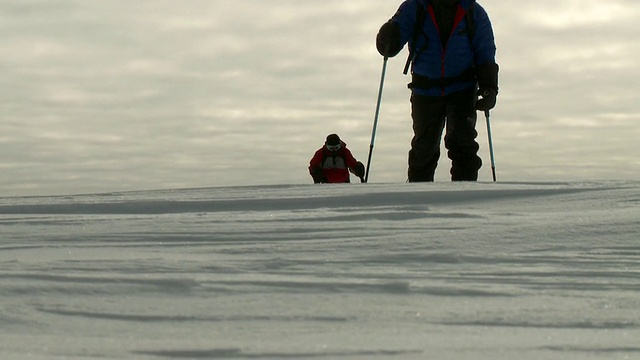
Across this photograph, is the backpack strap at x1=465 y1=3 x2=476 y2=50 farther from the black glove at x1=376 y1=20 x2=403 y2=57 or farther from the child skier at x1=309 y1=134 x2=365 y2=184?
the child skier at x1=309 y1=134 x2=365 y2=184

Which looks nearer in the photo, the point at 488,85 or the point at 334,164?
the point at 488,85

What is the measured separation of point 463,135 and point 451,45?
2.14 ft

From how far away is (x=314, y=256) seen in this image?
2.58 m

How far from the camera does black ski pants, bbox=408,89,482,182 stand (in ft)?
22.7

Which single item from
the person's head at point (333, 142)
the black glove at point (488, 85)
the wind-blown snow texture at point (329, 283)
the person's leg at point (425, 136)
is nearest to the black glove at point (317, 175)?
the person's head at point (333, 142)

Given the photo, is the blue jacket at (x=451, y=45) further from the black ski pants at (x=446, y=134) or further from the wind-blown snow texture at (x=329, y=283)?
the wind-blown snow texture at (x=329, y=283)

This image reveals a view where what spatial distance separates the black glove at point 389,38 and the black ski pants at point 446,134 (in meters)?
0.38

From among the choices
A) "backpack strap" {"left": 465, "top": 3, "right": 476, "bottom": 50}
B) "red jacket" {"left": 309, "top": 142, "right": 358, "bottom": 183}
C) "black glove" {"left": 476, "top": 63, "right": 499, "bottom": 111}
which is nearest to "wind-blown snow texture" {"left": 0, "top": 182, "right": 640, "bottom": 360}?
"black glove" {"left": 476, "top": 63, "right": 499, "bottom": 111}

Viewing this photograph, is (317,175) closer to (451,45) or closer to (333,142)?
(333,142)

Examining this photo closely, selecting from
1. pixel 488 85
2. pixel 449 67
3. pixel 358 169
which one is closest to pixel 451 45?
pixel 449 67

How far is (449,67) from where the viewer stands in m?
6.83

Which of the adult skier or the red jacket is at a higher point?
the adult skier

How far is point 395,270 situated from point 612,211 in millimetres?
1362

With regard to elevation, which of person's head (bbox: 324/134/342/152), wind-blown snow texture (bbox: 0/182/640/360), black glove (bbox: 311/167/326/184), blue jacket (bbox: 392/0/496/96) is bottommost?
wind-blown snow texture (bbox: 0/182/640/360)
